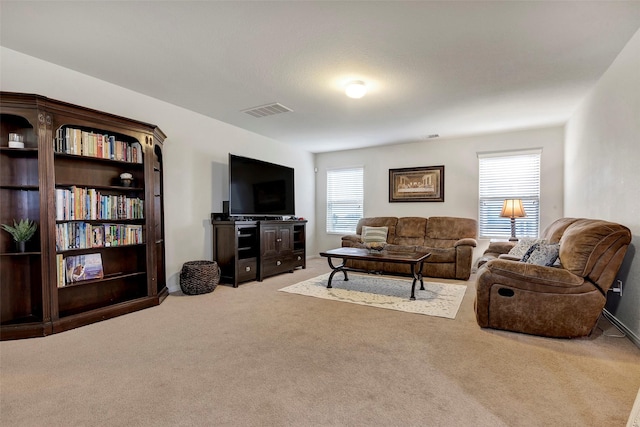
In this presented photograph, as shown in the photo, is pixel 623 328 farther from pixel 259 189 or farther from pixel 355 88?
pixel 259 189

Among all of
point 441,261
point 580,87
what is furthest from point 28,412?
point 580,87

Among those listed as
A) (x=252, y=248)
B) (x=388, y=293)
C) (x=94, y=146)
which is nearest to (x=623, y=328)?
(x=388, y=293)

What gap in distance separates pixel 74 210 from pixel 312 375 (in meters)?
2.66

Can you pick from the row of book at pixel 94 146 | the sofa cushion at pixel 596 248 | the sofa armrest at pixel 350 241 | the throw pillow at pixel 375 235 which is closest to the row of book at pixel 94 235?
the row of book at pixel 94 146

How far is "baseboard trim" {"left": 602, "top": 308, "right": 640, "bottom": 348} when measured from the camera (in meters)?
2.41

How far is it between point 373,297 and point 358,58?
264cm

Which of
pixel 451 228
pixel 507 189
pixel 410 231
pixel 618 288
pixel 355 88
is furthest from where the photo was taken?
pixel 410 231

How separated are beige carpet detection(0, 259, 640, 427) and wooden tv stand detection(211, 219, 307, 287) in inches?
57.1

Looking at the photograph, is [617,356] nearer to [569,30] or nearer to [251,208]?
[569,30]

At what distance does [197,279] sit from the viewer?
394 cm

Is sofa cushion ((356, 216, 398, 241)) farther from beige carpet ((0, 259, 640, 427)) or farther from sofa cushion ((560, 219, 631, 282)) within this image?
sofa cushion ((560, 219, 631, 282))

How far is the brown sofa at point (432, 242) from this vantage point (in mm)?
4840

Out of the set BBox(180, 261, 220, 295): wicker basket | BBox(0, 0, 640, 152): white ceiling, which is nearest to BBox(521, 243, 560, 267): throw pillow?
BBox(0, 0, 640, 152): white ceiling

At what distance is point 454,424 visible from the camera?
1536 millimetres
